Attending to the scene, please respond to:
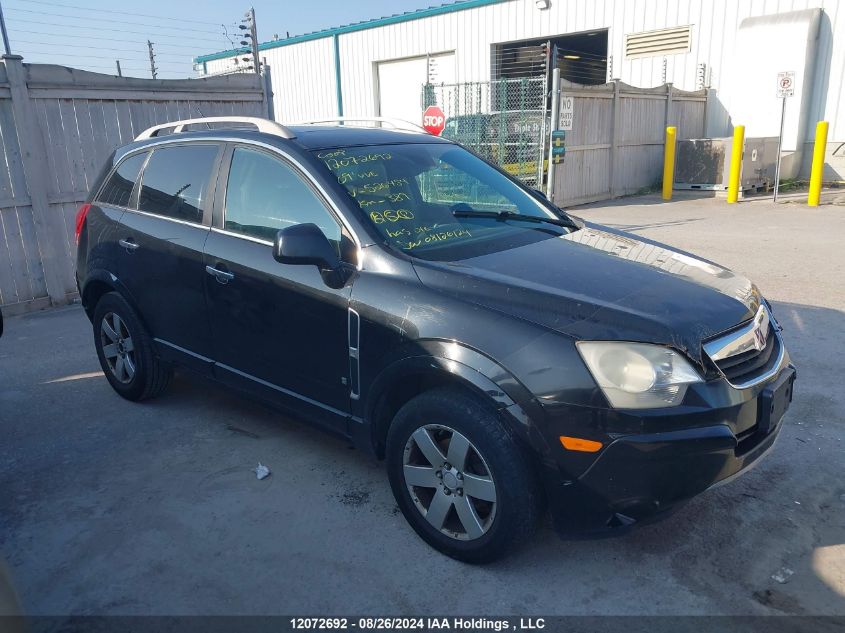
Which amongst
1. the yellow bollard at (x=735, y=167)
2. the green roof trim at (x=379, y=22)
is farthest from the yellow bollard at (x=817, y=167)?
the green roof trim at (x=379, y=22)

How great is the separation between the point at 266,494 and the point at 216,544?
466 millimetres

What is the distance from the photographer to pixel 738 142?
1509cm

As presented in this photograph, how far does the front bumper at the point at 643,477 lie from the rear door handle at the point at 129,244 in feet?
10.3

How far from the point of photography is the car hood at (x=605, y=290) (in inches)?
105

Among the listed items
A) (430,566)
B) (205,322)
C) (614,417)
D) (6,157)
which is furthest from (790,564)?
(6,157)

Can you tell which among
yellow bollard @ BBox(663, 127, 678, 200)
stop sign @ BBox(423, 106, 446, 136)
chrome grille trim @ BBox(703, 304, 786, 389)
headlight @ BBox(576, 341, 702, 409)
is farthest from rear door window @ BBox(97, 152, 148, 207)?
yellow bollard @ BBox(663, 127, 678, 200)

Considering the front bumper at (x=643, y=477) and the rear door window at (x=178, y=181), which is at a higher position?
the rear door window at (x=178, y=181)

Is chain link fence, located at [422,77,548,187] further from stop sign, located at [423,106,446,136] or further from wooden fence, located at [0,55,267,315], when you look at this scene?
wooden fence, located at [0,55,267,315]

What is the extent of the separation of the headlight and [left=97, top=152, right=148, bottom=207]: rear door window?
3.44 meters

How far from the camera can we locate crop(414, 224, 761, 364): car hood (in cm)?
266

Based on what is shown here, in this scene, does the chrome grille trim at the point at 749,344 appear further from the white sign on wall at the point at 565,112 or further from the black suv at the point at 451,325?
the white sign on wall at the point at 565,112

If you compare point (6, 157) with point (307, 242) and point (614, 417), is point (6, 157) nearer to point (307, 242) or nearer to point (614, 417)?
point (307, 242)

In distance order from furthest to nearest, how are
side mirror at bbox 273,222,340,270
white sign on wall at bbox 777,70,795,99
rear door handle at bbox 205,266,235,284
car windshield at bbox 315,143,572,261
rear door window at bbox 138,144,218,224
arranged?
white sign on wall at bbox 777,70,795,99 → rear door window at bbox 138,144,218,224 → rear door handle at bbox 205,266,235,284 → car windshield at bbox 315,143,572,261 → side mirror at bbox 273,222,340,270

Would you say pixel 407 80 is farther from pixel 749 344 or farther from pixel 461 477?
pixel 461 477
